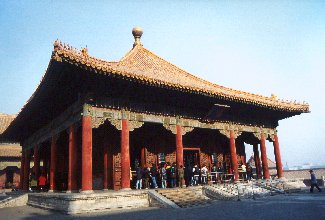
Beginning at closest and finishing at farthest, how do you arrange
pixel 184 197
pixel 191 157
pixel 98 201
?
pixel 98 201 → pixel 184 197 → pixel 191 157

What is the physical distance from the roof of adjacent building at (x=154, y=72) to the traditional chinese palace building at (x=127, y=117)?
1.6 inches

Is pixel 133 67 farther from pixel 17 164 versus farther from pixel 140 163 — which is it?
pixel 17 164

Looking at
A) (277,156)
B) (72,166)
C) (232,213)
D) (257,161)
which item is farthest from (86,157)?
(257,161)

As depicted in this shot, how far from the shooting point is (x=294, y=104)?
16656 millimetres

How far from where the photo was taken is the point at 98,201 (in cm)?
953

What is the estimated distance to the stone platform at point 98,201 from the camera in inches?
359

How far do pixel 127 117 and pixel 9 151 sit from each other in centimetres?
2452

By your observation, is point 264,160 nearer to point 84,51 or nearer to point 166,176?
point 166,176

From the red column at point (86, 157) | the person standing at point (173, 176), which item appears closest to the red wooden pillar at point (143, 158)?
the person standing at point (173, 176)

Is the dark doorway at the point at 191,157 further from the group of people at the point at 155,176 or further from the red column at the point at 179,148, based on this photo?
the red column at the point at 179,148

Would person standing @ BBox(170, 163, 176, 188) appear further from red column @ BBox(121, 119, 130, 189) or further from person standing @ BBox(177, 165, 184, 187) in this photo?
red column @ BBox(121, 119, 130, 189)

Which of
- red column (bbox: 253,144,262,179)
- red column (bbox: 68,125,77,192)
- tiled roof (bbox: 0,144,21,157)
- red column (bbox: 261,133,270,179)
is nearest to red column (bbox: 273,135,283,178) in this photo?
red column (bbox: 261,133,270,179)

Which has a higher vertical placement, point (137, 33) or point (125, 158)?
point (137, 33)

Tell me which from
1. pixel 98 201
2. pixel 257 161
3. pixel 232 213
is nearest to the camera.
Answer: pixel 232 213
